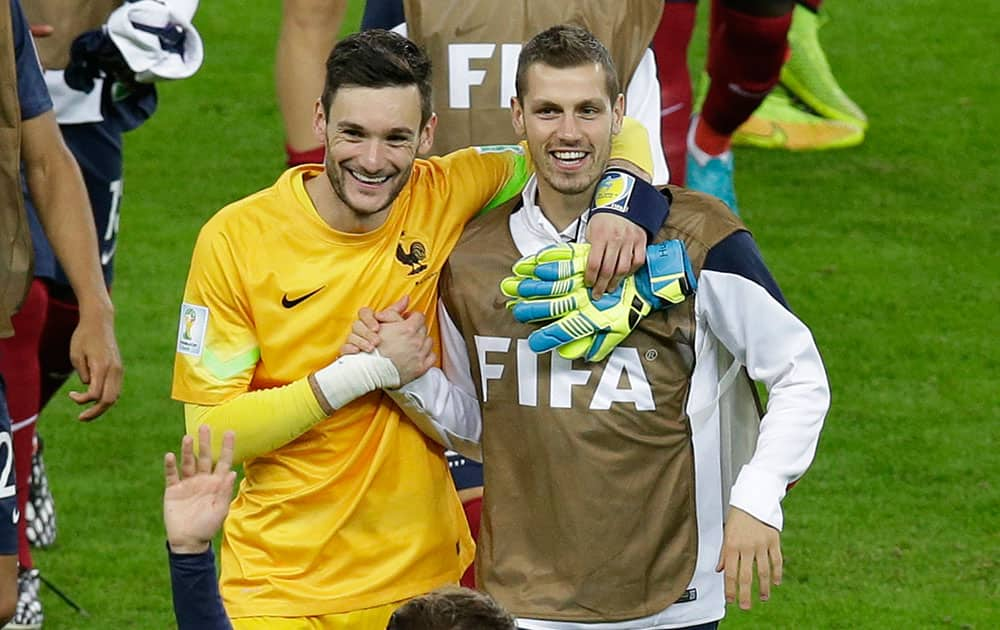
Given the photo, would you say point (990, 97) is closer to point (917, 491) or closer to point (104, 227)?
point (917, 491)

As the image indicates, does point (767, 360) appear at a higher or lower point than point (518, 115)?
lower

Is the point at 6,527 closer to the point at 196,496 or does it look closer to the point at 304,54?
the point at 196,496

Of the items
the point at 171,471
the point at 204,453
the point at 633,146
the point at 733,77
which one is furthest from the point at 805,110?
the point at 171,471

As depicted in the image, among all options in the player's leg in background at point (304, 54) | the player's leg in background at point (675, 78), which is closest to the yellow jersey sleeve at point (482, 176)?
the player's leg in background at point (304, 54)

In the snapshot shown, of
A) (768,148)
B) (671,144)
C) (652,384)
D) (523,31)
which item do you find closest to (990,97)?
(768,148)

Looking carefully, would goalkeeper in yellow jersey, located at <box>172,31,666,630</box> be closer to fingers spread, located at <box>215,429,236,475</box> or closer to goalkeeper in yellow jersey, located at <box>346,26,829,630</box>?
goalkeeper in yellow jersey, located at <box>346,26,829,630</box>

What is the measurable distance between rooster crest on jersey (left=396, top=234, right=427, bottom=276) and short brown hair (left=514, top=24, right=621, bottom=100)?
1.10ft

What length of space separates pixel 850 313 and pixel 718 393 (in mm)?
4363

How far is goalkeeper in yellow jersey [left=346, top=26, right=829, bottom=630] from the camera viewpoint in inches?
142

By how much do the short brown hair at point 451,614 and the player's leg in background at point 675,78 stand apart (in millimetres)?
3660

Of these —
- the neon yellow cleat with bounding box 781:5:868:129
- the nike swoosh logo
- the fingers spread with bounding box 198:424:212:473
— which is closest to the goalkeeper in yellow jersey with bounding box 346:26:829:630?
the nike swoosh logo

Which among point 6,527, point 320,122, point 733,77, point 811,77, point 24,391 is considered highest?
point 320,122

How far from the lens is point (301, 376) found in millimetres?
3762

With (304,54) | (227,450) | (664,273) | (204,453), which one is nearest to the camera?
(204,453)
